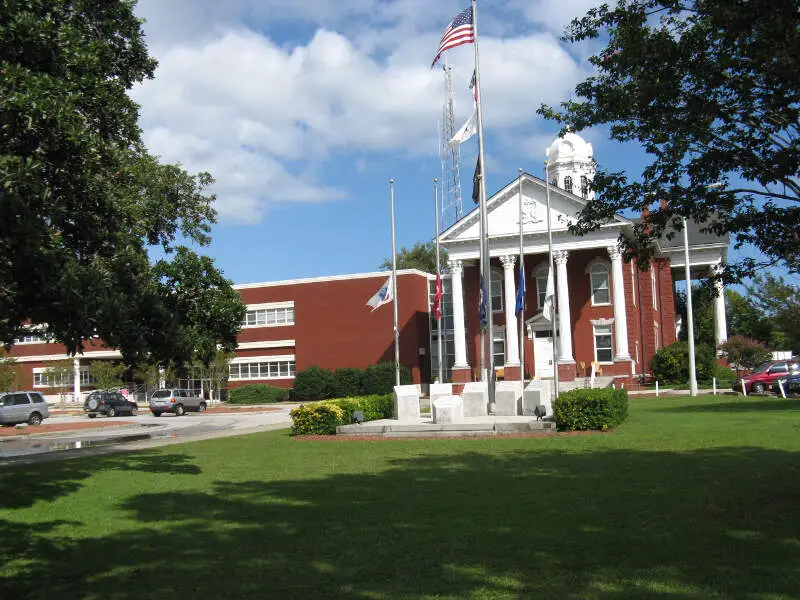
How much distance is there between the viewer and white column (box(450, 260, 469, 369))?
49.6 meters

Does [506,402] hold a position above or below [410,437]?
above

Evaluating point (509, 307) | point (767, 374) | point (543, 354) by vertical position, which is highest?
point (509, 307)

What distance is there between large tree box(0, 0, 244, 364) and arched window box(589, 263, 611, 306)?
1407 inches

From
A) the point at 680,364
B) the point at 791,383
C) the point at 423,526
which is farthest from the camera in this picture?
the point at 680,364

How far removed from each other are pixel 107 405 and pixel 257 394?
11330mm

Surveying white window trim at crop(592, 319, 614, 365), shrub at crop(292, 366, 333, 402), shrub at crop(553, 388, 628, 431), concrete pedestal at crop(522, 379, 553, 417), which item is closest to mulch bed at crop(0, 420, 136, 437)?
shrub at crop(292, 366, 333, 402)

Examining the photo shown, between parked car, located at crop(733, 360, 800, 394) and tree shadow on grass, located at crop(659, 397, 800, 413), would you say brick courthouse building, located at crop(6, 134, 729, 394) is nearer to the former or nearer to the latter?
parked car, located at crop(733, 360, 800, 394)

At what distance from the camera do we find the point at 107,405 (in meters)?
46.4

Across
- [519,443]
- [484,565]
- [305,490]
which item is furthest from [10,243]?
[519,443]

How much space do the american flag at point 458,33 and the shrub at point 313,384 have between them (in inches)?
1168

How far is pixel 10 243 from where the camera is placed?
8.92m

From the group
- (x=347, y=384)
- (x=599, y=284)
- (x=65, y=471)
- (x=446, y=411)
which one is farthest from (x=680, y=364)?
(x=65, y=471)

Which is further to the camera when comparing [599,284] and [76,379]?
[76,379]

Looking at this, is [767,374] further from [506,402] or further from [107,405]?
[107,405]
